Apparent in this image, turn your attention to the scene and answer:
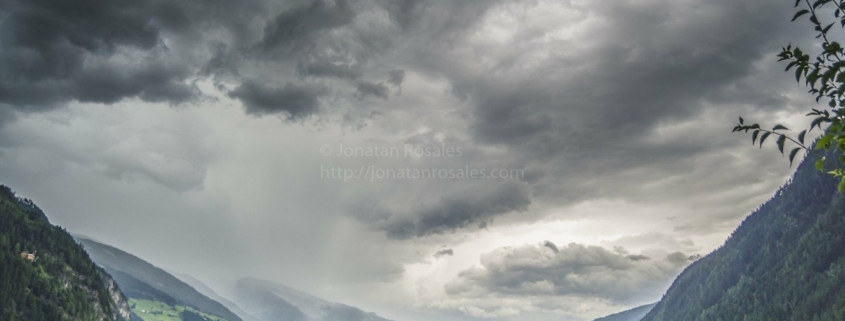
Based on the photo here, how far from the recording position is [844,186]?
37.9ft

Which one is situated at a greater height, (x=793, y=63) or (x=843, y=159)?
(x=793, y=63)

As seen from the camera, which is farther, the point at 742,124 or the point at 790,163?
the point at 742,124

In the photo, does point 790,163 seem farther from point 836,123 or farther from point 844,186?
point 844,186

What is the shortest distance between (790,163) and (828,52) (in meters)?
2.22

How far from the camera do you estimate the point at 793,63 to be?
432 inches

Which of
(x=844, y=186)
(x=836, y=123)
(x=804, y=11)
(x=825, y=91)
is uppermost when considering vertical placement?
(x=804, y=11)

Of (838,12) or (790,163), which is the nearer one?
(790,163)

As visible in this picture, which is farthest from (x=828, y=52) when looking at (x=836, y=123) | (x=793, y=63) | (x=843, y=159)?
(x=843, y=159)

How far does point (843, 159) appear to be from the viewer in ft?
36.2

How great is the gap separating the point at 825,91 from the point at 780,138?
1807 mm

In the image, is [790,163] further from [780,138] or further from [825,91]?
[825,91]

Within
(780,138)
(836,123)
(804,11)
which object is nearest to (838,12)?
(804,11)

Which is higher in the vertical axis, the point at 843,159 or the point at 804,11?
the point at 804,11

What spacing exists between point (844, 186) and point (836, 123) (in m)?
1.86
